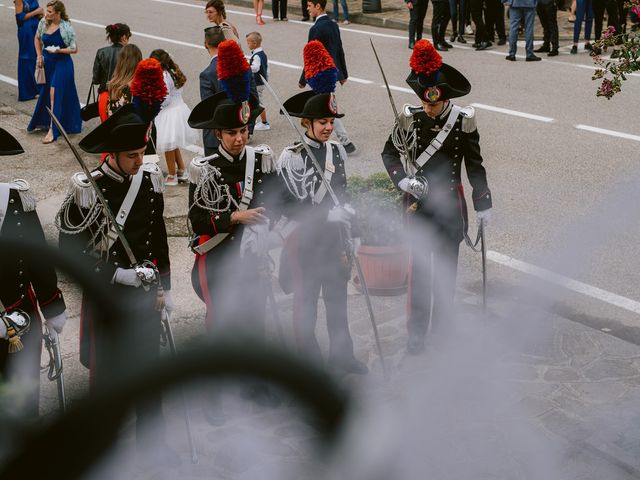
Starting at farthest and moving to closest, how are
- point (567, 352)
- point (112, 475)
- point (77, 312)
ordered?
point (77, 312) → point (567, 352) → point (112, 475)

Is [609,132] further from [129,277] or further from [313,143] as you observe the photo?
[129,277]

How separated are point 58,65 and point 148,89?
7.88 meters

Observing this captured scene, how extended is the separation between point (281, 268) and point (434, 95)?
149 cm

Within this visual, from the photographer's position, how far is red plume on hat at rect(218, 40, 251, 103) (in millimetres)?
5121

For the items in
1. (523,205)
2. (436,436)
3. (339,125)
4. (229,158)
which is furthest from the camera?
(339,125)

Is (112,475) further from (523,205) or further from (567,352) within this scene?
(523,205)

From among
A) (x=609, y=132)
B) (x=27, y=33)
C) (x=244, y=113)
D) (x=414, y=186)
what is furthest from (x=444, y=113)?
(x=27, y=33)

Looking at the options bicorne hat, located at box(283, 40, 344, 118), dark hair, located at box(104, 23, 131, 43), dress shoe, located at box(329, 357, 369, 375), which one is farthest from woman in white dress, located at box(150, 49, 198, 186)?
dress shoe, located at box(329, 357, 369, 375)

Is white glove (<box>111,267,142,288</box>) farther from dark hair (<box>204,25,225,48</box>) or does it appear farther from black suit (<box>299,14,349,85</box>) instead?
black suit (<box>299,14,349,85</box>)

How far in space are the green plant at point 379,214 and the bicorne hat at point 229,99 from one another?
186 centimetres

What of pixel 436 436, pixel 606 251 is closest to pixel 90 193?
pixel 436 436

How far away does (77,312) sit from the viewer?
684 cm

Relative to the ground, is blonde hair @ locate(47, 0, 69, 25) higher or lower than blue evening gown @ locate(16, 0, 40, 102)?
higher

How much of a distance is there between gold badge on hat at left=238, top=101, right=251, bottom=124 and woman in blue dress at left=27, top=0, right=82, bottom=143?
7402 millimetres
